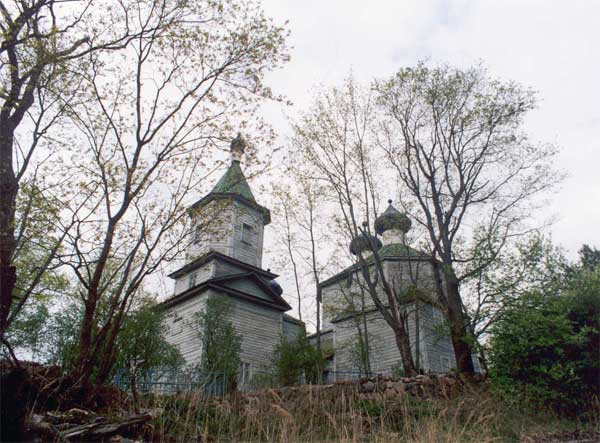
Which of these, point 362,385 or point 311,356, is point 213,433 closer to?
point 362,385

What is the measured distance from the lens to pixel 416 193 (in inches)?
686

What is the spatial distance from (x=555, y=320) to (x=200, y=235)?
24.1ft

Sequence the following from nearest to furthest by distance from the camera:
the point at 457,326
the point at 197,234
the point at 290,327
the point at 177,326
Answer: the point at 197,234, the point at 457,326, the point at 177,326, the point at 290,327

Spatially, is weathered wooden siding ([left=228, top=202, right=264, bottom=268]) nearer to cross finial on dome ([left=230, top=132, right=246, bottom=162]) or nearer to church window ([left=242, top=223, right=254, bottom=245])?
church window ([left=242, top=223, right=254, bottom=245])

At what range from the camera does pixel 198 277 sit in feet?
73.9

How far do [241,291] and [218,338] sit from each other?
4452 millimetres

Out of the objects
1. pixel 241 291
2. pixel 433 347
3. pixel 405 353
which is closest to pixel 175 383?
pixel 405 353

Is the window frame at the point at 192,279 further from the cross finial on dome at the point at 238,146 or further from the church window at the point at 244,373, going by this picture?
the cross finial on dome at the point at 238,146

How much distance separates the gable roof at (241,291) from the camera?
2061 cm

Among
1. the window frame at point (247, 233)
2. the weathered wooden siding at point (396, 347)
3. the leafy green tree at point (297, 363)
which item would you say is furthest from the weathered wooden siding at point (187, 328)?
the weathered wooden siding at point (396, 347)

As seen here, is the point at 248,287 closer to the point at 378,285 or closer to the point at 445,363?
the point at 378,285

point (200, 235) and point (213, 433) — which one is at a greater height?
point (200, 235)

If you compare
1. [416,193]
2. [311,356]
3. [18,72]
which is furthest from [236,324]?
[18,72]

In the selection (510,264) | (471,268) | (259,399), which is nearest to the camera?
(259,399)
